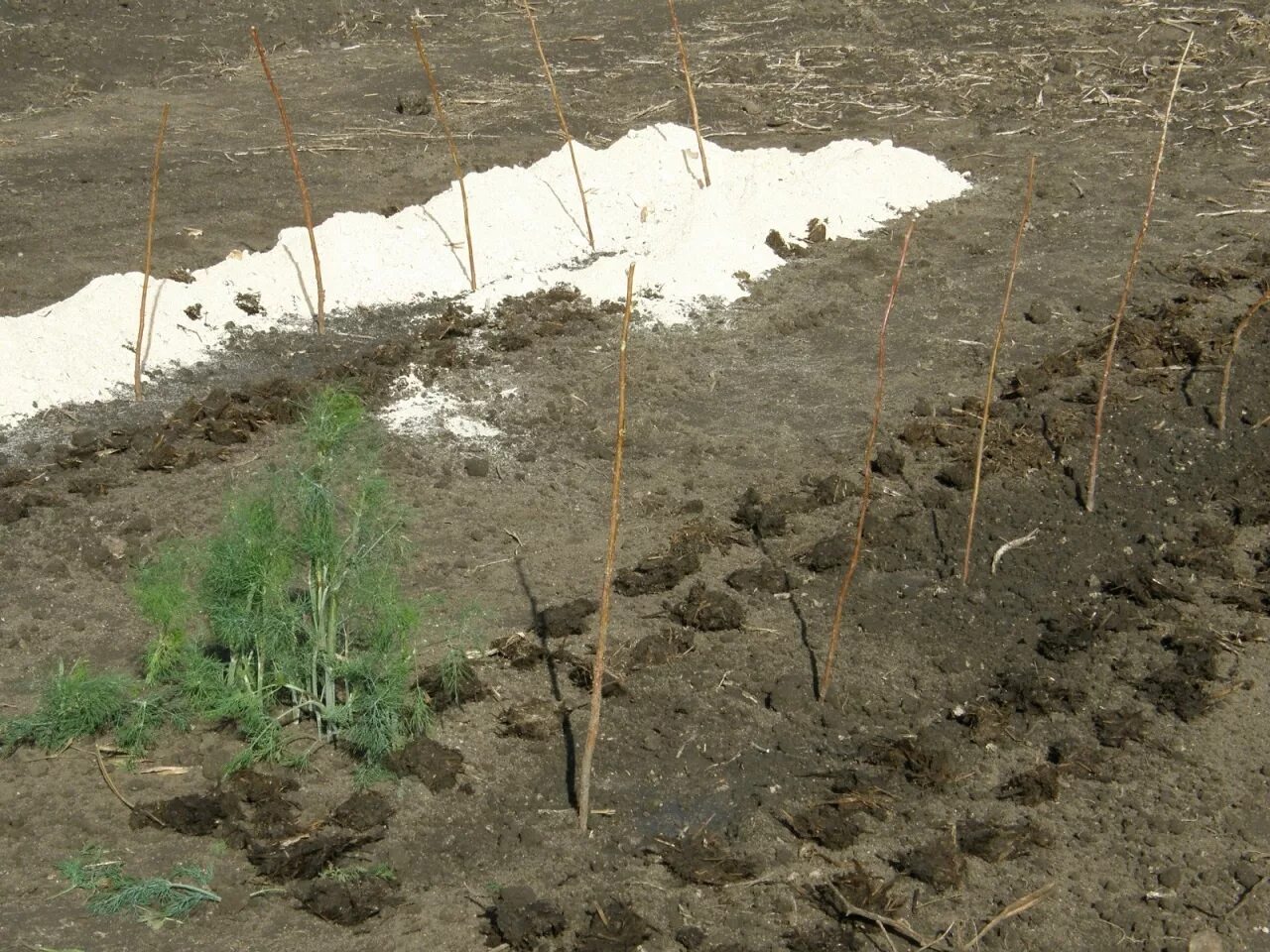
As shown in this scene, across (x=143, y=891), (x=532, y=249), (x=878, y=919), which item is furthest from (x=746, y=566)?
(x=532, y=249)

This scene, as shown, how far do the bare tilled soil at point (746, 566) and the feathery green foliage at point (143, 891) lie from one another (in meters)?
0.05

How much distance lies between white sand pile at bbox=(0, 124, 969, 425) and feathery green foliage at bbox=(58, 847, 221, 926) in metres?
3.82

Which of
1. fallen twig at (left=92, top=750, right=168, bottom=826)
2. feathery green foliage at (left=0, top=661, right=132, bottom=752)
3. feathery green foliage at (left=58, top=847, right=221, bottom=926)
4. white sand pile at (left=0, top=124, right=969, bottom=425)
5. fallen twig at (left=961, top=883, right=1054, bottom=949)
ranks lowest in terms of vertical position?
fallen twig at (left=961, top=883, right=1054, bottom=949)

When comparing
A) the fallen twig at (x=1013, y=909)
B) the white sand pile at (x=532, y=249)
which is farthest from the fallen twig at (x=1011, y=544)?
the white sand pile at (x=532, y=249)

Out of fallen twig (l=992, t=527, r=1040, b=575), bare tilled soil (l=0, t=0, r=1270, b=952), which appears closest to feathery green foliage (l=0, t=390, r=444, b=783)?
bare tilled soil (l=0, t=0, r=1270, b=952)

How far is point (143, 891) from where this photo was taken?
182 inches

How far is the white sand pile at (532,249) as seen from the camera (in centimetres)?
841

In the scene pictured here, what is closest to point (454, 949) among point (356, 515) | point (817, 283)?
point (356, 515)

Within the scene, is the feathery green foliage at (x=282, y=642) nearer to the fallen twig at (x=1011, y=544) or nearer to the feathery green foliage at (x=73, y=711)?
→ the feathery green foliage at (x=73, y=711)

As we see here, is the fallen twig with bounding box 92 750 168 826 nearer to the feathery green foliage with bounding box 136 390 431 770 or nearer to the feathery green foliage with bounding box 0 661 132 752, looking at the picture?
the feathery green foliage with bounding box 0 661 132 752

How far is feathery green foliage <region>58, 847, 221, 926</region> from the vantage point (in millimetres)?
4582

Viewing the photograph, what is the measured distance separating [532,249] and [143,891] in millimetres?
6032

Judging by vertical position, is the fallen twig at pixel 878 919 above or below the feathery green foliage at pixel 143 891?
below

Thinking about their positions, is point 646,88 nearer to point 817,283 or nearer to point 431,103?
point 431,103
